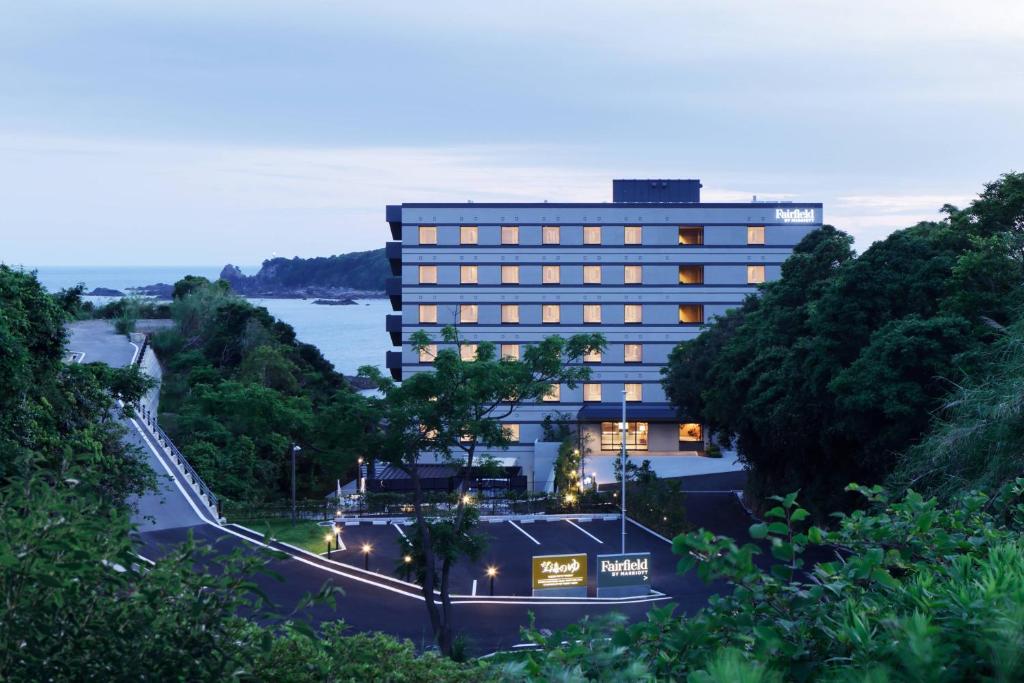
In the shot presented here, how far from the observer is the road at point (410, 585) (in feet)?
82.2

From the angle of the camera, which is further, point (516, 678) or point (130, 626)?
point (130, 626)

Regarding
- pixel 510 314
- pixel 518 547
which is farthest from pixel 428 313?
pixel 518 547

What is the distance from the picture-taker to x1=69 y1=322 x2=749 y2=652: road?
2506 cm

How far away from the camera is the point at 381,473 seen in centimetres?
5588

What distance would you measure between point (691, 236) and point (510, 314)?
41.5ft

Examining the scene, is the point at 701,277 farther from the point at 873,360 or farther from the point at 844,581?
the point at 844,581

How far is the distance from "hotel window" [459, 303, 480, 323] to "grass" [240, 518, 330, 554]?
28.1 metres

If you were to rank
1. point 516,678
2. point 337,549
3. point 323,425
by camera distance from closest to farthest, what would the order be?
point 516,678, point 323,425, point 337,549

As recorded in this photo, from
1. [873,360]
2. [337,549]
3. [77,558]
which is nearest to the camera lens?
[77,558]

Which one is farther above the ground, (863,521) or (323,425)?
(863,521)

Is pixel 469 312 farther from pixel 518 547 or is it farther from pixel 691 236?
pixel 518 547

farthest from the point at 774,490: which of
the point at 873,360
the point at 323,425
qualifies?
the point at 323,425

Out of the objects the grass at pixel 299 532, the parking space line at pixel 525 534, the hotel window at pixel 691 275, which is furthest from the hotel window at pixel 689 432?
the grass at pixel 299 532

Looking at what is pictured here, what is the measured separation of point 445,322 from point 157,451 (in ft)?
88.7
